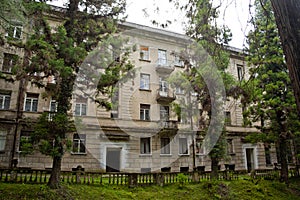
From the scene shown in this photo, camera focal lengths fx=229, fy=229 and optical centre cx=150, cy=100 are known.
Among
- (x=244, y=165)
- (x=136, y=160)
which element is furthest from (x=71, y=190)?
(x=244, y=165)

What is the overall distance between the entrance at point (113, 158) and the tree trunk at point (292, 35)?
1678 cm

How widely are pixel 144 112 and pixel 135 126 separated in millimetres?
1598

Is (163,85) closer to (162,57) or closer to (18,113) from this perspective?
(162,57)

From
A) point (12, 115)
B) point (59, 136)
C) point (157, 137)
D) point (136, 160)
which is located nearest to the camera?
point (59, 136)

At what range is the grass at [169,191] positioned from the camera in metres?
7.79

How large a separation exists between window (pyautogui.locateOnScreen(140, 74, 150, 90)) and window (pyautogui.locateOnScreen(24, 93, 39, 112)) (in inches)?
324

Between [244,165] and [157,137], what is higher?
[157,137]

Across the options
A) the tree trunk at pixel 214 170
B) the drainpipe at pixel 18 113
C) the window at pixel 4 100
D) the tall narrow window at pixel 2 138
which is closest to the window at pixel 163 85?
the tree trunk at pixel 214 170

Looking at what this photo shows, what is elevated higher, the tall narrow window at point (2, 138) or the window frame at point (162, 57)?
the window frame at point (162, 57)

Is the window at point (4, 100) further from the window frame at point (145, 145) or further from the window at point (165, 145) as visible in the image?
the window at point (165, 145)

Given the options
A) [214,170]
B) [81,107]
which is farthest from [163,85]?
[214,170]

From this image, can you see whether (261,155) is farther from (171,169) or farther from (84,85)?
(84,85)

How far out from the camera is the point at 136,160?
704 inches

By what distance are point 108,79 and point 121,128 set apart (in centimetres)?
976
